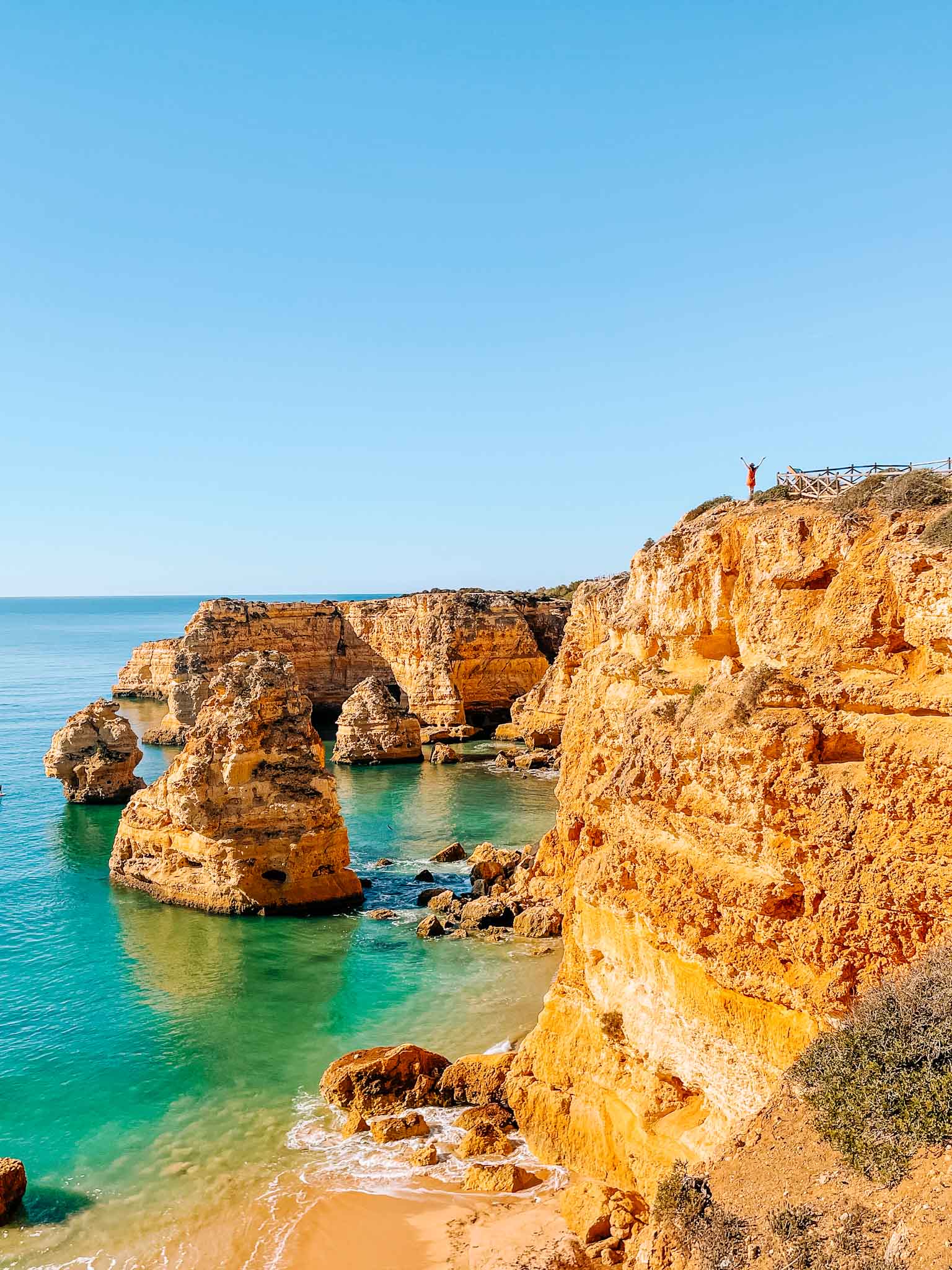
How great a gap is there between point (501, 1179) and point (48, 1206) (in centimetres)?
741

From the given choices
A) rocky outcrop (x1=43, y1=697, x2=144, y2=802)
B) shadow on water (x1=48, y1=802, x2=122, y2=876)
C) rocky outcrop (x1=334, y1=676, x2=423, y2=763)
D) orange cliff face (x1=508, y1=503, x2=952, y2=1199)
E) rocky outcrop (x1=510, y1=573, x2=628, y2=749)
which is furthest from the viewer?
rocky outcrop (x1=334, y1=676, x2=423, y2=763)

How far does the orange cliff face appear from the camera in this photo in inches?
361

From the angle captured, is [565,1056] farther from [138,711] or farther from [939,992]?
[138,711]

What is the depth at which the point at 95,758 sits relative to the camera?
42.9 metres

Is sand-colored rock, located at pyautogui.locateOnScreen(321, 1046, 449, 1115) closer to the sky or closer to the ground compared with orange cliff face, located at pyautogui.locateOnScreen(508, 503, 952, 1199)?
closer to the ground

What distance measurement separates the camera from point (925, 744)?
29.5 feet

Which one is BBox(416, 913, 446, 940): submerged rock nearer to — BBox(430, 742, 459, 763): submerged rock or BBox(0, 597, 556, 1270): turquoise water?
BBox(0, 597, 556, 1270): turquoise water

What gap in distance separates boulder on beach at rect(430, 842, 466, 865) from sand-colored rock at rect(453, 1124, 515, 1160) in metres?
18.8

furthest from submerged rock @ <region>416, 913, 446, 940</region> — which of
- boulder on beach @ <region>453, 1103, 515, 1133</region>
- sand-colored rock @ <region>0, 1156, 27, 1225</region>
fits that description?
sand-colored rock @ <region>0, 1156, 27, 1225</region>

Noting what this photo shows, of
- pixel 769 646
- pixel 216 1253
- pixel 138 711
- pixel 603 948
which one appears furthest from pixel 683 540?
pixel 138 711

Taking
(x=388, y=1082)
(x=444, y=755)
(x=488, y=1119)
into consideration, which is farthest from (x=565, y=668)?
(x=488, y=1119)

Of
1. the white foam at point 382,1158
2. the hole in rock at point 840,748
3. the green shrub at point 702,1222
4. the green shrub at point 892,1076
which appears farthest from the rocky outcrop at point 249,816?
the green shrub at point 892,1076

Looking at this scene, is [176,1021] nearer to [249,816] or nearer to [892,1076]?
[249,816]

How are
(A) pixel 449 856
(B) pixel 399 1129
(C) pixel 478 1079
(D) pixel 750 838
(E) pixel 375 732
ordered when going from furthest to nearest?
1. (E) pixel 375 732
2. (A) pixel 449 856
3. (C) pixel 478 1079
4. (B) pixel 399 1129
5. (D) pixel 750 838
